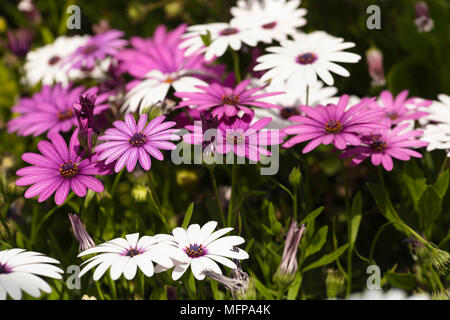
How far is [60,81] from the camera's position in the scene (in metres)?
1.18

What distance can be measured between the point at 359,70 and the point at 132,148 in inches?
30.9

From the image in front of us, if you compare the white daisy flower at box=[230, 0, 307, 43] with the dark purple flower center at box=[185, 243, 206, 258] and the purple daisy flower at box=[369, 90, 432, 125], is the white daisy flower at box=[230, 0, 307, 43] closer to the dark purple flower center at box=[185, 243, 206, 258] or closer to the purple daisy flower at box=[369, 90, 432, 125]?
the purple daisy flower at box=[369, 90, 432, 125]

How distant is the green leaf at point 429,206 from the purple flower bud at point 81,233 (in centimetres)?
52

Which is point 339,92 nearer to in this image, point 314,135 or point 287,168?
point 287,168

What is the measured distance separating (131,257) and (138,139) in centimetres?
17

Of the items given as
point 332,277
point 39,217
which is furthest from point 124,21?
point 332,277

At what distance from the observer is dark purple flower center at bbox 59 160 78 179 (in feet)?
2.49

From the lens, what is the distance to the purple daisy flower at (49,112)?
1.00m

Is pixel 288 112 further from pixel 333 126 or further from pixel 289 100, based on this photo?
pixel 333 126

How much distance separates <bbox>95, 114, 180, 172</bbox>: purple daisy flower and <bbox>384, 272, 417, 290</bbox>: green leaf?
409 mm

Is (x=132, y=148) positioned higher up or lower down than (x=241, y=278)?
higher up

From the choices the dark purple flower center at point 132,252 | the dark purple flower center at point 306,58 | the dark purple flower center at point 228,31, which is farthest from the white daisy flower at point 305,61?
the dark purple flower center at point 132,252

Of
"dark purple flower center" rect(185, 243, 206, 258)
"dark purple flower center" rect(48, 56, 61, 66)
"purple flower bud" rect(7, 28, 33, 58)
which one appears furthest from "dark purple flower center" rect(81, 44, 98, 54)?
"dark purple flower center" rect(185, 243, 206, 258)

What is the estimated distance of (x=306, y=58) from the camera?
0.89 metres
